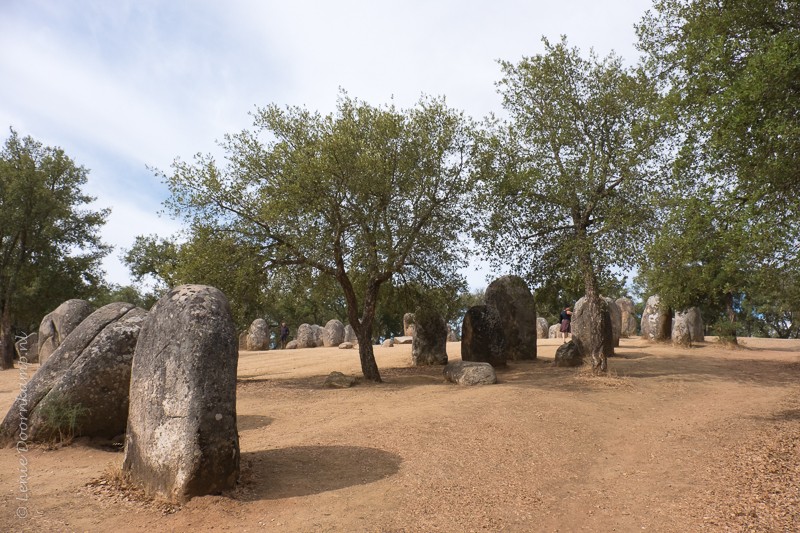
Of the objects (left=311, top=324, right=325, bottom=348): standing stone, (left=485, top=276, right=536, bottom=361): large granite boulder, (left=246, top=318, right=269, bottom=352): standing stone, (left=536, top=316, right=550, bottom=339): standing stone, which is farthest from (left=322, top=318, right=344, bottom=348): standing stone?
(left=485, top=276, right=536, bottom=361): large granite boulder

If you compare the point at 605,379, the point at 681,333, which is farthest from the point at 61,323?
the point at 681,333

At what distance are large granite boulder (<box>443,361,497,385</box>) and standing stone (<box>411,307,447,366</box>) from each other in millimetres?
5052

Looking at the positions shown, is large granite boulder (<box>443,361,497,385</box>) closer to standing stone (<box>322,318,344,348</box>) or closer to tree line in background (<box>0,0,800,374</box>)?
tree line in background (<box>0,0,800,374</box>)

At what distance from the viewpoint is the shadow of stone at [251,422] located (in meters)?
9.62

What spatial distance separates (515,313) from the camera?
68.3 ft

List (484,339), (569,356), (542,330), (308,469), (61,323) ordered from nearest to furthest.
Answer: (308,469) < (569,356) < (484,339) < (61,323) < (542,330)

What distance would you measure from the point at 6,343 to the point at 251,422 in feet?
67.6

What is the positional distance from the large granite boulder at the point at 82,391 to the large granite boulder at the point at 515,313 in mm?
14535

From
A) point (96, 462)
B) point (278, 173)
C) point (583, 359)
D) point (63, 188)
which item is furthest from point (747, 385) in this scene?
point (63, 188)

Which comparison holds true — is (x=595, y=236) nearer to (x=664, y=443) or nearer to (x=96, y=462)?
(x=664, y=443)

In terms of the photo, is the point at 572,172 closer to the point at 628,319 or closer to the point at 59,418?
the point at 59,418

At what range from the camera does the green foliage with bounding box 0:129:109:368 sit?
80.1ft

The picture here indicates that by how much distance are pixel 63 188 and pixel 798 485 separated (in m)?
30.6

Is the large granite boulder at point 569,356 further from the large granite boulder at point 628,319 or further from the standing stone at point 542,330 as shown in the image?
the standing stone at point 542,330
